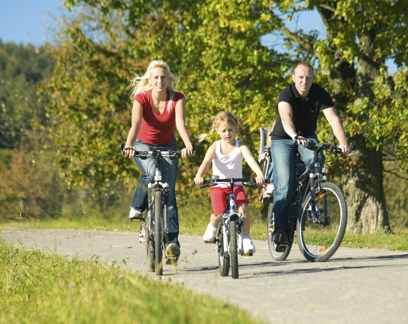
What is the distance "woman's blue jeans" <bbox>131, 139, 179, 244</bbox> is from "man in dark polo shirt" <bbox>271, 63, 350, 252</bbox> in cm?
111

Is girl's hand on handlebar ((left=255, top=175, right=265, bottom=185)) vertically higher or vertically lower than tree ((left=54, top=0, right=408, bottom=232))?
lower

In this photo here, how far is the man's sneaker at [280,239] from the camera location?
9.01 metres

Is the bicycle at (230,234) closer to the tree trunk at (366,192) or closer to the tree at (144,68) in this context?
the tree at (144,68)

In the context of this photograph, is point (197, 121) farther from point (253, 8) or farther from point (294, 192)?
point (294, 192)

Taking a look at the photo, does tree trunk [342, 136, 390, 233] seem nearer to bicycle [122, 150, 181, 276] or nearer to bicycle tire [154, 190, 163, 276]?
bicycle [122, 150, 181, 276]

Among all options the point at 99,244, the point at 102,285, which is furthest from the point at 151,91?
the point at 99,244

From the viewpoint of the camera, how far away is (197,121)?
833 inches

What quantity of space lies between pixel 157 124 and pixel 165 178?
530mm

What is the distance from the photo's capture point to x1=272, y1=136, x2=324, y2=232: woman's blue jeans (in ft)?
29.6

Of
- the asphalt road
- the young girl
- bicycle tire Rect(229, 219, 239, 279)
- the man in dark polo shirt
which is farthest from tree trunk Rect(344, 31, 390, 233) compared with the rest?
bicycle tire Rect(229, 219, 239, 279)

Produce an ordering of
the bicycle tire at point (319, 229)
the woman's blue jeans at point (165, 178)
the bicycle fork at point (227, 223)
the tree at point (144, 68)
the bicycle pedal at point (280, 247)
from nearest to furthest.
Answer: the bicycle fork at point (227, 223) < the woman's blue jeans at point (165, 178) < the bicycle tire at point (319, 229) < the bicycle pedal at point (280, 247) < the tree at point (144, 68)

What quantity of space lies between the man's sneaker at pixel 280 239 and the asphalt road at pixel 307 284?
173mm

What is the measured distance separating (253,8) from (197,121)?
3.61m

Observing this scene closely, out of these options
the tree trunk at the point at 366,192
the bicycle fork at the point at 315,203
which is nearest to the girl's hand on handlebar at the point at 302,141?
the bicycle fork at the point at 315,203
